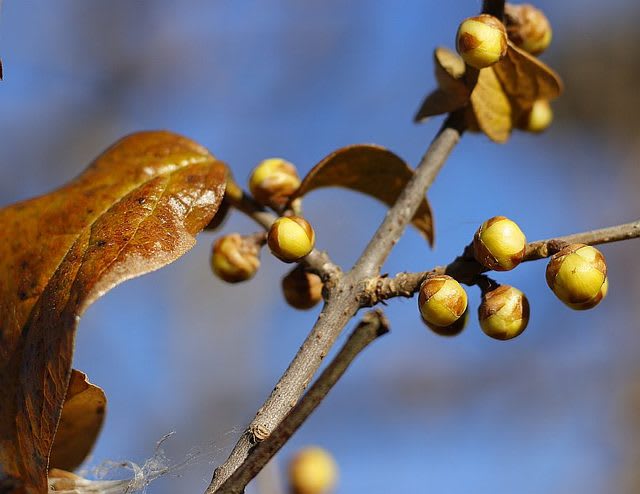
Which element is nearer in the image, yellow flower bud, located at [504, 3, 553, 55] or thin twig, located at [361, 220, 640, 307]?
thin twig, located at [361, 220, 640, 307]

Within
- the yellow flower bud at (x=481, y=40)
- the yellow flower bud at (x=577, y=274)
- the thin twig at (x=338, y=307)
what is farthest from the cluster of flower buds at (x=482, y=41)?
the yellow flower bud at (x=577, y=274)

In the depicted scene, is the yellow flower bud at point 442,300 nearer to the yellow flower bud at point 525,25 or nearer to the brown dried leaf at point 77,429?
the brown dried leaf at point 77,429

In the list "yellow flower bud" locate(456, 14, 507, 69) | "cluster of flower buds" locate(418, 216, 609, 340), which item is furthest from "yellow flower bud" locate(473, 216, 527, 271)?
"yellow flower bud" locate(456, 14, 507, 69)

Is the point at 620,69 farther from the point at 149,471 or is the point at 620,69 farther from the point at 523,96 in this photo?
the point at 149,471

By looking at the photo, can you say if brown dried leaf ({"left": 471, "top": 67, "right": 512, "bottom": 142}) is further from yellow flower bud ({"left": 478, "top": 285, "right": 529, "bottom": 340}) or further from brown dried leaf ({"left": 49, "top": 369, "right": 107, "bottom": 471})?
brown dried leaf ({"left": 49, "top": 369, "right": 107, "bottom": 471})

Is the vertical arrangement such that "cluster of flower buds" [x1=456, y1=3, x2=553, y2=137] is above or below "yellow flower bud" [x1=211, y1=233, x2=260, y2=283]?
above

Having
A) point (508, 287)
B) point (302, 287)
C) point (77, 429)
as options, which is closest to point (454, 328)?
point (508, 287)
